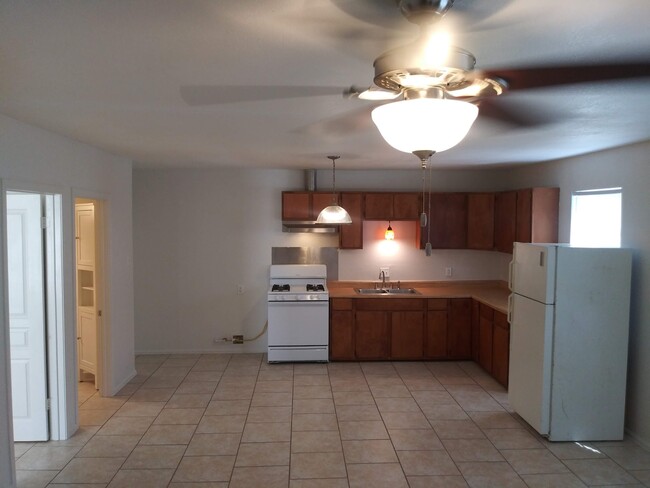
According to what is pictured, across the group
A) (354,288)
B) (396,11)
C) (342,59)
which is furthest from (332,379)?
(396,11)

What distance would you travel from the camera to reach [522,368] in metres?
4.24

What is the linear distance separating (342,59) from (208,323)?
5.16 meters

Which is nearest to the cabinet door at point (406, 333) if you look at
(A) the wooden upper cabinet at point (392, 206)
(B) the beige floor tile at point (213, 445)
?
(A) the wooden upper cabinet at point (392, 206)

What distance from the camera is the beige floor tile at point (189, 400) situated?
4.69 meters

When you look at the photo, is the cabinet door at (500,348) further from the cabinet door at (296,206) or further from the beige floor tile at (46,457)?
the beige floor tile at (46,457)

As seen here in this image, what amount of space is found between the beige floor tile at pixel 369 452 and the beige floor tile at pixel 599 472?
1.29 metres

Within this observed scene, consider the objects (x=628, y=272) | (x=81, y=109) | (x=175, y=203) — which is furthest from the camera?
(x=175, y=203)

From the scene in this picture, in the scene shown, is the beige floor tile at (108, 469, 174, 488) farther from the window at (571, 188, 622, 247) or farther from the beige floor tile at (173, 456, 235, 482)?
the window at (571, 188, 622, 247)

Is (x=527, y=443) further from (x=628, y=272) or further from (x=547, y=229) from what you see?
(x=547, y=229)

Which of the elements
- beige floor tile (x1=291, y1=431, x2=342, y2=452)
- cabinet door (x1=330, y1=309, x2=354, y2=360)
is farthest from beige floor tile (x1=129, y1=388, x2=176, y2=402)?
cabinet door (x1=330, y1=309, x2=354, y2=360)

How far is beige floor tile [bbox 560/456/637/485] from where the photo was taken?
11.0 ft

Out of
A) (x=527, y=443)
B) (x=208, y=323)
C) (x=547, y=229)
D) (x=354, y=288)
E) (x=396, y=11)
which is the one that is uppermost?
(x=396, y=11)

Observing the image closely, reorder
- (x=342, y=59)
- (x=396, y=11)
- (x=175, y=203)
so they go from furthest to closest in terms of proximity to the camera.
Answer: (x=175, y=203)
(x=342, y=59)
(x=396, y=11)

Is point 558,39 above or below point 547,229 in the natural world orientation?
above
